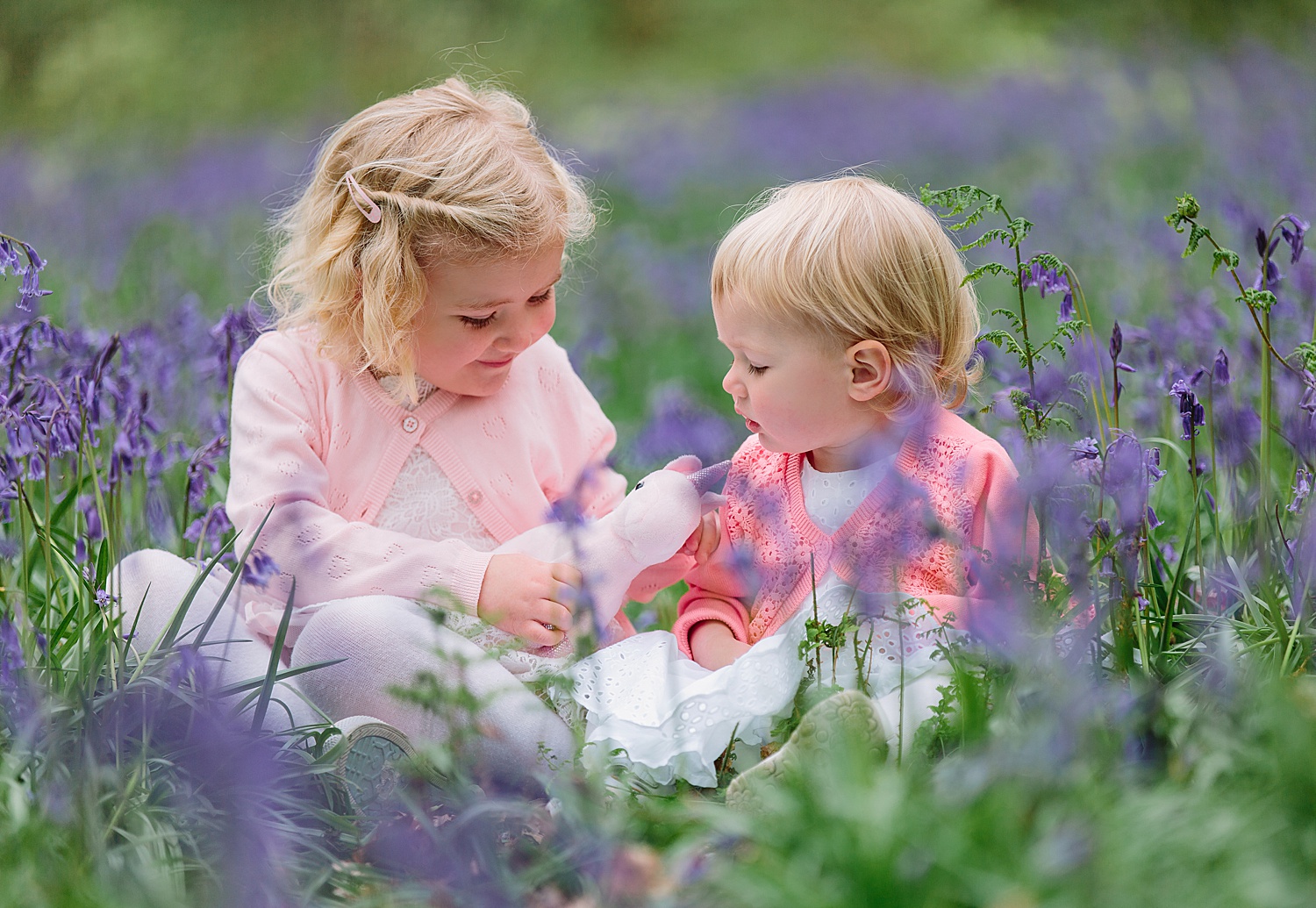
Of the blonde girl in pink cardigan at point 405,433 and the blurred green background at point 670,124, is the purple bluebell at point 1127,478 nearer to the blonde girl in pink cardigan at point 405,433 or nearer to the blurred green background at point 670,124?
the blurred green background at point 670,124

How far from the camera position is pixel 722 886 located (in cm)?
129

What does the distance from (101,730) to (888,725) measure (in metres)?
1.18

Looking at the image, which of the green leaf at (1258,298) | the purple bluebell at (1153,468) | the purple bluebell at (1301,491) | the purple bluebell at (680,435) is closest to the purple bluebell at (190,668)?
the purple bluebell at (680,435)

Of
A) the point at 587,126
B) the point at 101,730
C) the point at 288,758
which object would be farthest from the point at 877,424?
the point at 587,126

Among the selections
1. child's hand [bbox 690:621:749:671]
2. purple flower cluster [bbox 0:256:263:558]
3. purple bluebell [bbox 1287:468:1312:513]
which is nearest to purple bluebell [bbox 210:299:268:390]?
purple flower cluster [bbox 0:256:263:558]

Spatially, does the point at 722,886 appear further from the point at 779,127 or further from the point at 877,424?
the point at 779,127

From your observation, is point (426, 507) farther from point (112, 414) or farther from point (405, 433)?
point (112, 414)

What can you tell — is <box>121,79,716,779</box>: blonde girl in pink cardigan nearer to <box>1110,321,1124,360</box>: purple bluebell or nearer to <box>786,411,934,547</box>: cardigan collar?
<box>786,411,934,547</box>: cardigan collar

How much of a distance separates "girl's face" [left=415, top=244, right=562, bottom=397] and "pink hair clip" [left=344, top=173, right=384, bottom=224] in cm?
14

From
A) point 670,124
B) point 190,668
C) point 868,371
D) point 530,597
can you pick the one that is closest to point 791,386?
point 868,371

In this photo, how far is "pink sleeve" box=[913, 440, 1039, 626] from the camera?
185cm

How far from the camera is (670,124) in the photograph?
11430 millimetres

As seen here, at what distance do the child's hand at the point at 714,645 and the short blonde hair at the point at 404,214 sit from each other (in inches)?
27.2

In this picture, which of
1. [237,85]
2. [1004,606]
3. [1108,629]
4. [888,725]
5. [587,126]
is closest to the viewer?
[1004,606]
